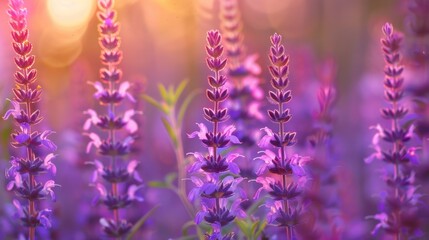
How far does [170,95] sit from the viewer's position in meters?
3.40

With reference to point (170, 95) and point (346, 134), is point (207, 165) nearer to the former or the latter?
point (170, 95)

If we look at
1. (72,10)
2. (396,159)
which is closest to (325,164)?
(396,159)

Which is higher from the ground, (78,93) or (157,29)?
(157,29)

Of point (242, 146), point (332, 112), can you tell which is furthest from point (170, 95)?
point (332, 112)

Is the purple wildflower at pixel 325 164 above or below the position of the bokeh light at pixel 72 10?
below

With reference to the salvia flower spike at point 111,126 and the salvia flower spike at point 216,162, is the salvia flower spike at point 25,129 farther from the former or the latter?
the salvia flower spike at point 216,162

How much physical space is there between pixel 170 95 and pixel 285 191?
1.18 m

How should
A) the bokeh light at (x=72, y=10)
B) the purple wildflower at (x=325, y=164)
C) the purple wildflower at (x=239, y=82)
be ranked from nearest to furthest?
the purple wildflower at (x=325, y=164)
the purple wildflower at (x=239, y=82)
the bokeh light at (x=72, y=10)

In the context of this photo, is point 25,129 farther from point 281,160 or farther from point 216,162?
point 281,160

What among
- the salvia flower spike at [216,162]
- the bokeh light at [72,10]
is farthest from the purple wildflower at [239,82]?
the bokeh light at [72,10]

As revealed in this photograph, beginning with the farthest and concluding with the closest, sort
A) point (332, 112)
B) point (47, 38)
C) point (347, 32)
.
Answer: point (47, 38)
point (347, 32)
point (332, 112)

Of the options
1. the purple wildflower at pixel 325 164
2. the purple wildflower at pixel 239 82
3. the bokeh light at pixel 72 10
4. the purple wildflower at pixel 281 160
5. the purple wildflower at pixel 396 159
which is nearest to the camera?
the purple wildflower at pixel 281 160

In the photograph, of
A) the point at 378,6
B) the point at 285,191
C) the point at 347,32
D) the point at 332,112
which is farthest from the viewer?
the point at 378,6

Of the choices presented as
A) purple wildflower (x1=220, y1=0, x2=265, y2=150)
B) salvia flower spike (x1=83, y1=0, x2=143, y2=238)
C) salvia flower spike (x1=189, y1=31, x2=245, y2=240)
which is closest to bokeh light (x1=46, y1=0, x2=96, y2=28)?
purple wildflower (x1=220, y1=0, x2=265, y2=150)
